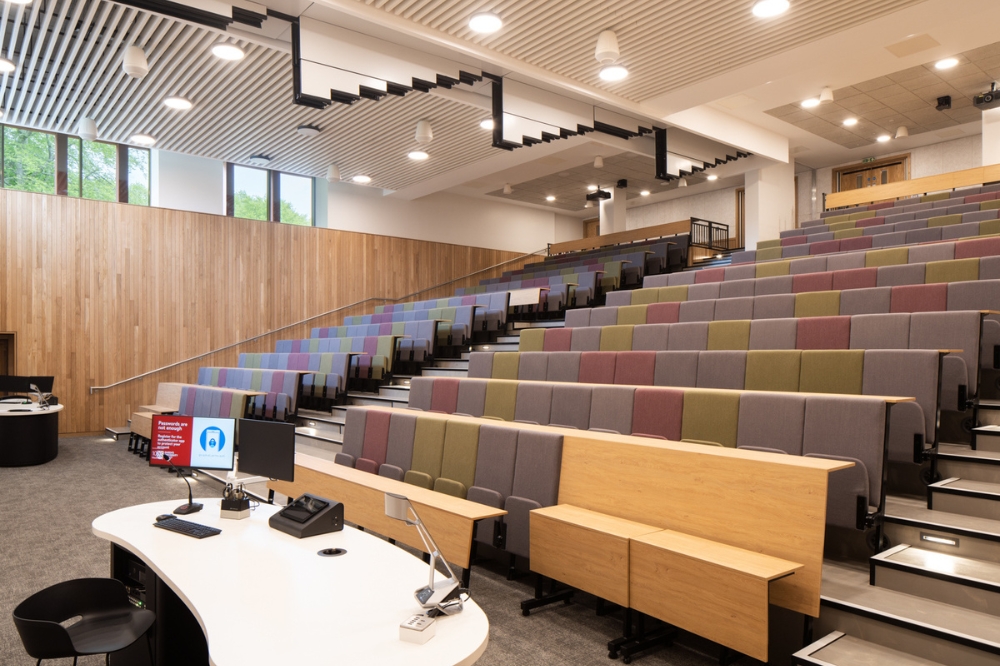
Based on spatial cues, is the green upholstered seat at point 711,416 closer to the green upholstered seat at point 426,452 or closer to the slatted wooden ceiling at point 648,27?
the green upholstered seat at point 426,452

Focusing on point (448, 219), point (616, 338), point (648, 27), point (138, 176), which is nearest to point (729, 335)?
point (616, 338)

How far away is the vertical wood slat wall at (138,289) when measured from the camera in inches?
255

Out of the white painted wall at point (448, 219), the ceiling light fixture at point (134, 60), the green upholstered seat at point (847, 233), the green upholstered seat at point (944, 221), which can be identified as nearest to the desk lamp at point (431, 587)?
the ceiling light fixture at point (134, 60)

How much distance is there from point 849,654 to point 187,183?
25.6ft

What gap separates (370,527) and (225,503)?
862 millimetres

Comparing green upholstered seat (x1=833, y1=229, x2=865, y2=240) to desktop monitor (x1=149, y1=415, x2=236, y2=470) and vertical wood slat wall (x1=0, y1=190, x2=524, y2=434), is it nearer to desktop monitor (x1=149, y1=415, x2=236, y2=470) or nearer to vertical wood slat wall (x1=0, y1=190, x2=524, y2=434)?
desktop monitor (x1=149, y1=415, x2=236, y2=470)

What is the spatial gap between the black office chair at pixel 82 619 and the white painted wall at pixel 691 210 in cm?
988

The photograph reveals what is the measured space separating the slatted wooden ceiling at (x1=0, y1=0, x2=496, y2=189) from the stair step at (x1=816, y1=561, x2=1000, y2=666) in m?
4.61

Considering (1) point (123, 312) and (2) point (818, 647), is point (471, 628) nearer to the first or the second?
(2) point (818, 647)

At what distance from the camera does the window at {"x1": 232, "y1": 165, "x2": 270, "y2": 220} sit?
7980mm

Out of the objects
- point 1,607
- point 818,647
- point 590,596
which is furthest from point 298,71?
point 818,647

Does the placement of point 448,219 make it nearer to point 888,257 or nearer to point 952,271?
point 888,257

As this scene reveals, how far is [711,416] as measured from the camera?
2.63 metres

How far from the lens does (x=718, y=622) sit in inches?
73.4
